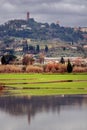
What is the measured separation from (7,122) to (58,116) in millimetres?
4735

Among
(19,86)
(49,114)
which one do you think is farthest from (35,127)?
(19,86)

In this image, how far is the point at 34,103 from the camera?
52812 millimetres

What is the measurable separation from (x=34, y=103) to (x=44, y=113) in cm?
735

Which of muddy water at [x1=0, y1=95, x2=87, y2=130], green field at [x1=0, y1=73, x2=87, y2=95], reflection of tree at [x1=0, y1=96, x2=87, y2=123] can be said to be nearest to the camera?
muddy water at [x1=0, y1=95, x2=87, y2=130]

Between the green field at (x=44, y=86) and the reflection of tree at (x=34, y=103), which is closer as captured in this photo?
the reflection of tree at (x=34, y=103)

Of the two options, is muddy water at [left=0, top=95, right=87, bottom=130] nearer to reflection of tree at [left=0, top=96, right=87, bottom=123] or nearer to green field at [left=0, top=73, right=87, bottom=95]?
reflection of tree at [left=0, top=96, right=87, bottom=123]

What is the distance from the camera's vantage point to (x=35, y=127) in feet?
123

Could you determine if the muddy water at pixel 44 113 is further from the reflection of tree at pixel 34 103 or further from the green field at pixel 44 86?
the green field at pixel 44 86

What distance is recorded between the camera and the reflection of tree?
4719 cm

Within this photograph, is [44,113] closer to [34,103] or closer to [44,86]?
[34,103]

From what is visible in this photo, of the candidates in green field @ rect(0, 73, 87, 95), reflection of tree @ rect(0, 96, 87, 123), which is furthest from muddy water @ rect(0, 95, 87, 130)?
green field @ rect(0, 73, 87, 95)

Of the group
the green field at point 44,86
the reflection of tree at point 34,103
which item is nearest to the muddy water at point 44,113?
the reflection of tree at point 34,103

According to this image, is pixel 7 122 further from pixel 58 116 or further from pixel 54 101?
pixel 54 101

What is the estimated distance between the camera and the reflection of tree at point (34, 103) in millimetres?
47188
